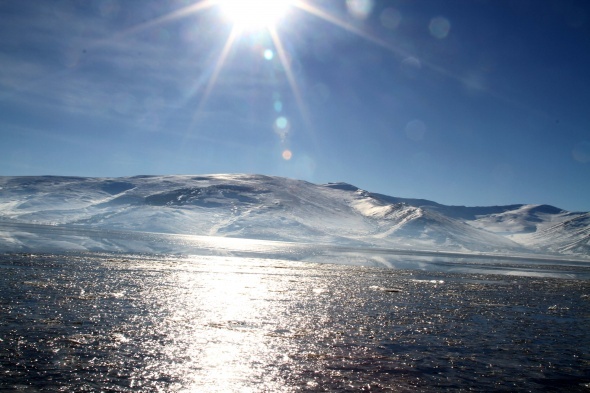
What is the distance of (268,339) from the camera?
1817cm

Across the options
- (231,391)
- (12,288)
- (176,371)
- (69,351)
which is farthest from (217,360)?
(12,288)

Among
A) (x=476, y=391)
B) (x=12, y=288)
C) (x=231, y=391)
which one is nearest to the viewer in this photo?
(x=231, y=391)

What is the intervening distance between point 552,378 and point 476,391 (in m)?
3.61

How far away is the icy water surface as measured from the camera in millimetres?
13297

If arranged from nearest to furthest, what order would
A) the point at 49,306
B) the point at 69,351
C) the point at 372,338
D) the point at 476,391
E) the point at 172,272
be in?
the point at 476,391
the point at 69,351
the point at 372,338
the point at 49,306
the point at 172,272

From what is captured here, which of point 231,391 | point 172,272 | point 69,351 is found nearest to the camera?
point 231,391

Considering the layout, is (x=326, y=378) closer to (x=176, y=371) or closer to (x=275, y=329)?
(x=176, y=371)

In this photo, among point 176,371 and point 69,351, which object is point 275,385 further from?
point 69,351

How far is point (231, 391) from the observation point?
40.3 ft

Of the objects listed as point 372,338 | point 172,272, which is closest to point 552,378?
point 372,338

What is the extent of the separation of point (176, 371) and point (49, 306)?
10.9 meters

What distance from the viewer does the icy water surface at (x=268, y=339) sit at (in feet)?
43.6

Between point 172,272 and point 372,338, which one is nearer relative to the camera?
point 372,338

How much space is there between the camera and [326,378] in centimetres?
1370
